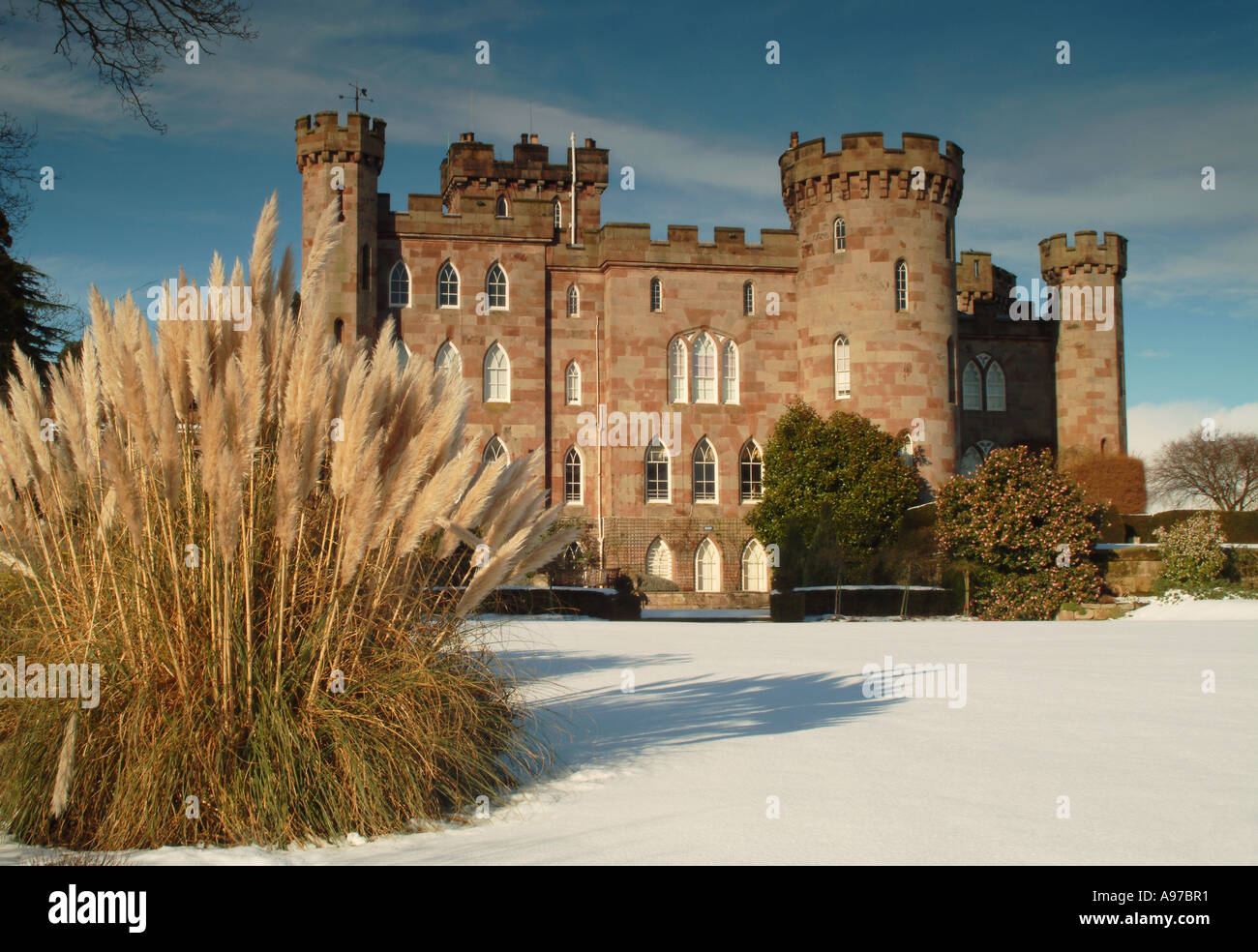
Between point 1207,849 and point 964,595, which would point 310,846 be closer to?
point 1207,849

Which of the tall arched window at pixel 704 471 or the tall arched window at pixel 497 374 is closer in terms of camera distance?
the tall arched window at pixel 497 374

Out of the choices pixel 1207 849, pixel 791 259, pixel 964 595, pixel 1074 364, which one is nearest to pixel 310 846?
pixel 1207 849

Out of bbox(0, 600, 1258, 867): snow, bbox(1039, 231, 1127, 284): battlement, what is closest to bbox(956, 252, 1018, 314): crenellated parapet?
bbox(1039, 231, 1127, 284): battlement

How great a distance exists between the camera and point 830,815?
464 centimetres

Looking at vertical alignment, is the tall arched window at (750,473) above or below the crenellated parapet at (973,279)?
below

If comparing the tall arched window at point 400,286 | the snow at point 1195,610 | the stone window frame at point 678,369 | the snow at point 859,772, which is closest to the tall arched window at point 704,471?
the stone window frame at point 678,369

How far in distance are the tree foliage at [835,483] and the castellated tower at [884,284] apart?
4.54 feet

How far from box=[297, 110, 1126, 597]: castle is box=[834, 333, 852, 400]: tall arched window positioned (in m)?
0.06

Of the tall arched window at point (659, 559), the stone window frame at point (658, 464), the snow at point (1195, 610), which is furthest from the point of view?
the stone window frame at point (658, 464)

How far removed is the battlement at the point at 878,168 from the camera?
3369cm

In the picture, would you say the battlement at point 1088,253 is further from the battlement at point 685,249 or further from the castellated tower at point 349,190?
the castellated tower at point 349,190

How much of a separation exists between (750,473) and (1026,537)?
1520 cm

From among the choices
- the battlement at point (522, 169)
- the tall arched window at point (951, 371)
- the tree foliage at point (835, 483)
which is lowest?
the tree foliage at point (835, 483)
